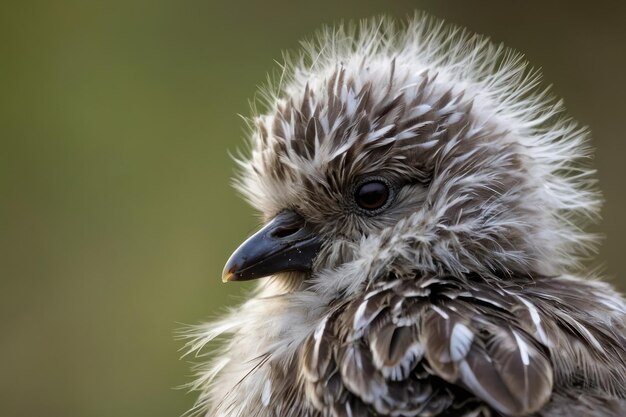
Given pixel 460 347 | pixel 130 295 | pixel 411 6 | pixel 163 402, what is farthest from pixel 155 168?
pixel 460 347

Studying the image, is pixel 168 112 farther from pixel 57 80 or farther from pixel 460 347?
pixel 460 347

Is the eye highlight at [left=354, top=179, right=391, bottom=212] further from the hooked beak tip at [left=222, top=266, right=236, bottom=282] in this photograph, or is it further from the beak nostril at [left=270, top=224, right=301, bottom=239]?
the hooked beak tip at [left=222, top=266, right=236, bottom=282]

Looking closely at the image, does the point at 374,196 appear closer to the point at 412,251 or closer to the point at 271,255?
the point at 412,251

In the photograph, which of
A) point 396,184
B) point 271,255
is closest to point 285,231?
point 271,255

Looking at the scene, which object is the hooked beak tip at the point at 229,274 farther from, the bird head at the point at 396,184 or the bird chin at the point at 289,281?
the bird chin at the point at 289,281

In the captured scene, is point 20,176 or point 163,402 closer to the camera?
point 163,402

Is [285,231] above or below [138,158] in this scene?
below
